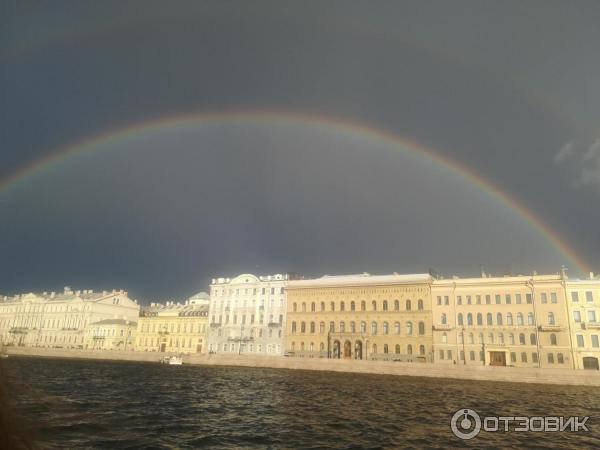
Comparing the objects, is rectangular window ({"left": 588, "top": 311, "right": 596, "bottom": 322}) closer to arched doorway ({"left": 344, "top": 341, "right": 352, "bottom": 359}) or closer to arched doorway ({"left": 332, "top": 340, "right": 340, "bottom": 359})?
arched doorway ({"left": 344, "top": 341, "right": 352, "bottom": 359})

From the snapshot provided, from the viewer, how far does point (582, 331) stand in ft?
183

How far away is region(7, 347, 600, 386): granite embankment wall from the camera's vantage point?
47062 millimetres

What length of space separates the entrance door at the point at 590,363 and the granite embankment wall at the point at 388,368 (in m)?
10.2

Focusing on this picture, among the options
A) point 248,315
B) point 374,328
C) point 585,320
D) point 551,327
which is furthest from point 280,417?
point 248,315

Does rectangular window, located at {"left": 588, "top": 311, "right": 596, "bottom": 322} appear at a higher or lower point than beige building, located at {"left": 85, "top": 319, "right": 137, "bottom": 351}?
higher

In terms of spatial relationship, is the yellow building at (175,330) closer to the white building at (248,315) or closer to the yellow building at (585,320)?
the white building at (248,315)

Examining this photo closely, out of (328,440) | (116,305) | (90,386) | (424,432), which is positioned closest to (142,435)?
(328,440)

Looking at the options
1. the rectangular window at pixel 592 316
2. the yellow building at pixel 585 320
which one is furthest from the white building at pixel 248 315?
the rectangular window at pixel 592 316

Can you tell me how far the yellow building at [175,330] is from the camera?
89688mm

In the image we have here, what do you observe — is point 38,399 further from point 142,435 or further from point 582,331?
point 582,331

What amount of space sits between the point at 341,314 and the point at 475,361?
2107 centimetres

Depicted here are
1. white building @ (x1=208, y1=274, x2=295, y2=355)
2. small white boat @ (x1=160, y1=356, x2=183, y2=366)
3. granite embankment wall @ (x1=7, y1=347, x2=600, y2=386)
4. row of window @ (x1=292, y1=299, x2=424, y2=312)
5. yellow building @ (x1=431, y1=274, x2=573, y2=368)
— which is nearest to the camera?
granite embankment wall @ (x1=7, y1=347, x2=600, y2=386)

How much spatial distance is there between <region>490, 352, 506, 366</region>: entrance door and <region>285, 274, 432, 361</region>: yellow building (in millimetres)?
8124

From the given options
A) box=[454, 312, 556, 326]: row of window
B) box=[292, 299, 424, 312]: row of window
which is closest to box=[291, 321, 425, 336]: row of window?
box=[292, 299, 424, 312]: row of window
